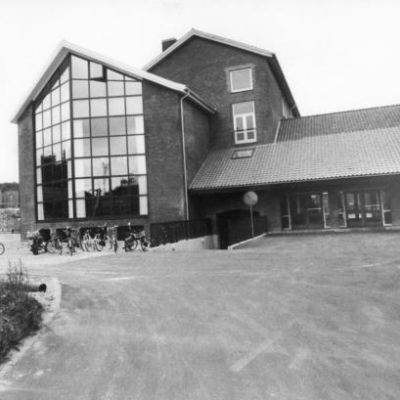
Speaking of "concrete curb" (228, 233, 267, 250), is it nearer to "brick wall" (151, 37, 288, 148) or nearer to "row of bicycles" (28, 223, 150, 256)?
"row of bicycles" (28, 223, 150, 256)

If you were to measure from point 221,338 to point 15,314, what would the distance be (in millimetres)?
2912

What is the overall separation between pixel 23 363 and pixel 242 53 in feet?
71.7

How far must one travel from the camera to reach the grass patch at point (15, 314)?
492 centimetres

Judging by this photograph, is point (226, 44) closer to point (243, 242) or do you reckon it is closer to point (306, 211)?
point (306, 211)

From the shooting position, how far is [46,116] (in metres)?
22.1

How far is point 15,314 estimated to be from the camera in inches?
216

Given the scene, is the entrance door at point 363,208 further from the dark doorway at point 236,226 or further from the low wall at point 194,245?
the low wall at point 194,245

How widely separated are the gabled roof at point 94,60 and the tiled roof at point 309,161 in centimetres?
404

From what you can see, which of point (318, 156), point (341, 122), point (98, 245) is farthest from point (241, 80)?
point (98, 245)

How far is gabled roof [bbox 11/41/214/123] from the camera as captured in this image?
1947cm

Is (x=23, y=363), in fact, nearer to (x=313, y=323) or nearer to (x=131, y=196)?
(x=313, y=323)

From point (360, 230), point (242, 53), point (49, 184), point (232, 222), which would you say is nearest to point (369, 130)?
point (360, 230)

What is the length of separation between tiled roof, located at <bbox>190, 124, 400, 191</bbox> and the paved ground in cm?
1049

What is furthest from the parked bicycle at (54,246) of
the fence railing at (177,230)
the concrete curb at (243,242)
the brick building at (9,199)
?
the brick building at (9,199)
